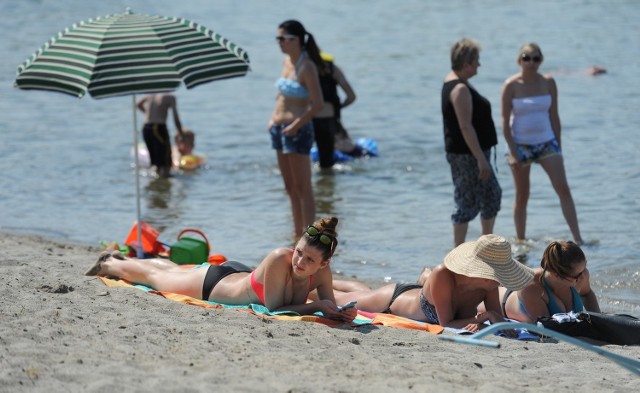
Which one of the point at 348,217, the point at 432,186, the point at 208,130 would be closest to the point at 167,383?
the point at 348,217

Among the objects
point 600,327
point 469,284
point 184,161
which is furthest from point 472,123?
point 184,161

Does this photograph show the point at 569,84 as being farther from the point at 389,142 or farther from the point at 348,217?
the point at 348,217

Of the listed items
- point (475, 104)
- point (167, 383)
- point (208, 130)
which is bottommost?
point (208, 130)

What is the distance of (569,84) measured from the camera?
18297 millimetres

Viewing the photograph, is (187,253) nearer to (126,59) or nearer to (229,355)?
(126,59)

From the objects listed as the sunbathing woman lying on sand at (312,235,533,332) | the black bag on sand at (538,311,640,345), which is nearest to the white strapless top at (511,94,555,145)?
the sunbathing woman lying on sand at (312,235,533,332)

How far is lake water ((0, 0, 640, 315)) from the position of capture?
9820 mm

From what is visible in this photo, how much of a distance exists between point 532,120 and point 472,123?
81cm

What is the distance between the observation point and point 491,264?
631cm

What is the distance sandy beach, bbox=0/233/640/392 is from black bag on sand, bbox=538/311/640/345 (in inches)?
4.4

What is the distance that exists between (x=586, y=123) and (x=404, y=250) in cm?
672

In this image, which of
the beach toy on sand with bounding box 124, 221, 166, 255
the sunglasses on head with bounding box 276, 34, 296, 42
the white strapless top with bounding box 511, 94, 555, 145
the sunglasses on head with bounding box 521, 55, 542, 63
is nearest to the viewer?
the beach toy on sand with bounding box 124, 221, 166, 255

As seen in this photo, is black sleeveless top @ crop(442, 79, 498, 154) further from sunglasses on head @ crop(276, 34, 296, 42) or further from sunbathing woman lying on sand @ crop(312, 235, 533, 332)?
sunbathing woman lying on sand @ crop(312, 235, 533, 332)

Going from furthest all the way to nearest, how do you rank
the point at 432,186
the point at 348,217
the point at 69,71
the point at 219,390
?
the point at 432,186 → the point at 348,217 → the point at 69,71 → the point at 219,390
